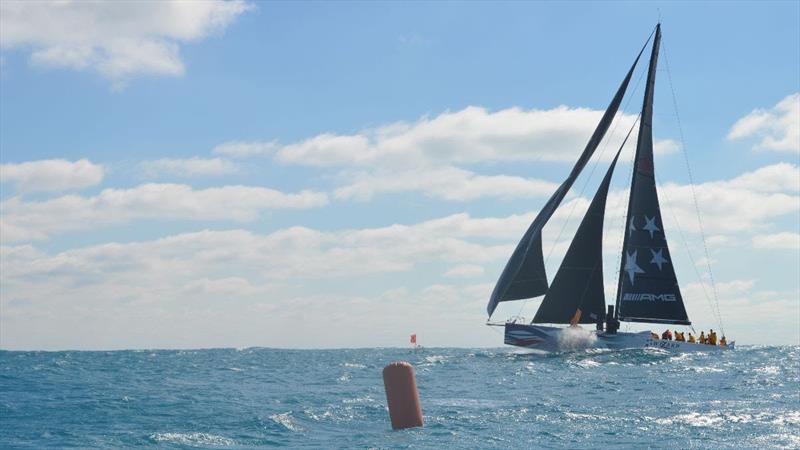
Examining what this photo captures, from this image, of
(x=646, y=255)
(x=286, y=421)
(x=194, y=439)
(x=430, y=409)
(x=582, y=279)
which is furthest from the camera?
(x=646, y=255)

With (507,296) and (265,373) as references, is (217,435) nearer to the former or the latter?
(265,373)

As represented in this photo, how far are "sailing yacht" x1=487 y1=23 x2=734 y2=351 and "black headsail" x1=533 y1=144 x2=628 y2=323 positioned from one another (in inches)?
2.3

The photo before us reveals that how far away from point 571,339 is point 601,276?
443 cm

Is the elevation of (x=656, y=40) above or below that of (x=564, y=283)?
above

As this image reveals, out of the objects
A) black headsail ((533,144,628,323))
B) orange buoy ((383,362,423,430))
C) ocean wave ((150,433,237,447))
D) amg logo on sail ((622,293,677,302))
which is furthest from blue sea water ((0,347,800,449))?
amg logo on sail ((622,293,677,302))

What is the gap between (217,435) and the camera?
70.1 ft

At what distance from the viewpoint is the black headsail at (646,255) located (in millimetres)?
54094

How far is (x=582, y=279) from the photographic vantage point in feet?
177

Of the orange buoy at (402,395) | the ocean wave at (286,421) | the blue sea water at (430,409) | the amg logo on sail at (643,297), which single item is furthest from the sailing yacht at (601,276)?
the orange buoy at (402,395)

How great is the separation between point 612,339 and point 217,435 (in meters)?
36.0

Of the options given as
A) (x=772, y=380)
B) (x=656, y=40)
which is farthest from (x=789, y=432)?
(x=656, y=40)

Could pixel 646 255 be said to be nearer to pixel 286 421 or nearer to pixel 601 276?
pixel 601 276

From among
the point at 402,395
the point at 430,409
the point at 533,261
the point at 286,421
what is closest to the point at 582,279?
the point at 533,261

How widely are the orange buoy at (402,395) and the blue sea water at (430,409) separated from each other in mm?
333
